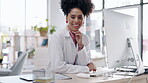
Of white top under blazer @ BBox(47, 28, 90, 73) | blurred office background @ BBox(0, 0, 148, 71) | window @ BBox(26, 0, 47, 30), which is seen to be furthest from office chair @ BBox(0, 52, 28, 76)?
window @ BBox(26, 0, 47, 30)

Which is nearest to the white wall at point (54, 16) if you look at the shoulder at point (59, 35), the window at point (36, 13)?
the window at point (36, 13)

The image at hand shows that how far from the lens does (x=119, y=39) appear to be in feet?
5.30

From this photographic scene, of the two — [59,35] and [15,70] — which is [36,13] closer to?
[15,70]

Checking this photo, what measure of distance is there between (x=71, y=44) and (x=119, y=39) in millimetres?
396

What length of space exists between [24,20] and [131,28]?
15.7 ft

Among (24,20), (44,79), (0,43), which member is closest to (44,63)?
(44,79)

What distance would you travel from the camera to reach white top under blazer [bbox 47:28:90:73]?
1.59 meters

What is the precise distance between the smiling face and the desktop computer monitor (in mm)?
269

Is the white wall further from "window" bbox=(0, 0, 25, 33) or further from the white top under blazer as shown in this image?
the white top under blazer

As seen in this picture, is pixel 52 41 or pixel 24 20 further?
pixel 24 20

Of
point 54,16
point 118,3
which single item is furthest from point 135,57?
point 54,16

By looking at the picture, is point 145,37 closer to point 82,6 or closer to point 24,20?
point 82,6

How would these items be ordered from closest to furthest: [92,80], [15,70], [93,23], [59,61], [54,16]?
[92,80] → [59,61] → [15,70] → [93,23] → [54,16]

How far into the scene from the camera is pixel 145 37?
412cm
